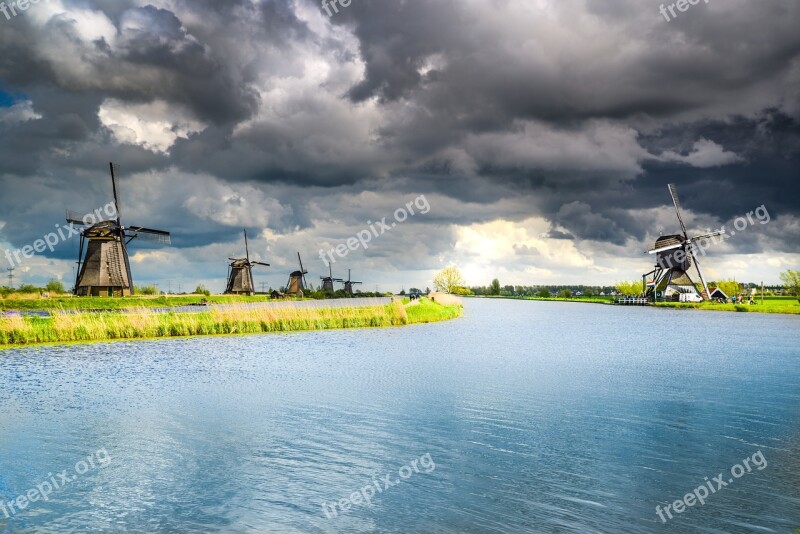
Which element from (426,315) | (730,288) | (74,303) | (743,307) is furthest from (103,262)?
(730,288)

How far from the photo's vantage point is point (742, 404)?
15859 millimetres

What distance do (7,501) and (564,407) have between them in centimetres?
1259

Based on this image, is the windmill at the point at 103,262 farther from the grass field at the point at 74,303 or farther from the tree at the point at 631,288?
the tree at the point at 631,288

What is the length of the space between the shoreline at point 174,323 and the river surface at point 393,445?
24.3 feet

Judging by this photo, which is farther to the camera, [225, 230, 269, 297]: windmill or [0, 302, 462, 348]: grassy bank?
[225, 230, 269, 297]: windmill

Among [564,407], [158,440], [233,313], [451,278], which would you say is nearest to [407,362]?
[564,407]

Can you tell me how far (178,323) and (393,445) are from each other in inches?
1083

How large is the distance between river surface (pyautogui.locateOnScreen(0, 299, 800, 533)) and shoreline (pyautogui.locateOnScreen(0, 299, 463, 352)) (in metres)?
7.41

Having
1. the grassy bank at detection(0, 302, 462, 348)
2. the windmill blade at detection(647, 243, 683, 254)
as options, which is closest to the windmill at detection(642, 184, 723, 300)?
the windmill blade at detection(647, 243, 683, 254)

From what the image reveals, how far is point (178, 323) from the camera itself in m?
35.2

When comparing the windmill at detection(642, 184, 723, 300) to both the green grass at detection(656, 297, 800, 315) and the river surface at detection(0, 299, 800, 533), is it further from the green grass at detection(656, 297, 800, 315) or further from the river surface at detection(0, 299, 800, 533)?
the river surface at detection(0, 299, 800, 533)

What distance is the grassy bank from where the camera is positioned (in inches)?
1187

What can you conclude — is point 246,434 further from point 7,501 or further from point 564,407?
point 564,407

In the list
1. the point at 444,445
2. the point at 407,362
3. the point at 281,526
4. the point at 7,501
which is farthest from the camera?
the point at 407,362
